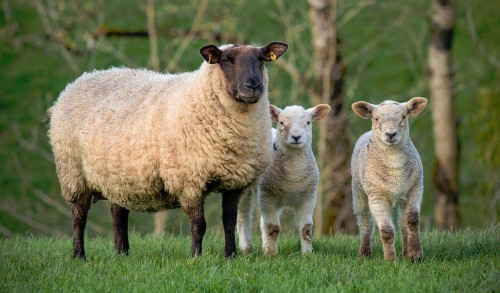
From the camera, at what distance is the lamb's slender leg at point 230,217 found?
792 centimetres

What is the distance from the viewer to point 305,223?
842 centimetres

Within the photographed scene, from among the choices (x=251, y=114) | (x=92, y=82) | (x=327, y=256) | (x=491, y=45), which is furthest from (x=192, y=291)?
(x=491, y=45)

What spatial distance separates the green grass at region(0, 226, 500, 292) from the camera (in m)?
6.20

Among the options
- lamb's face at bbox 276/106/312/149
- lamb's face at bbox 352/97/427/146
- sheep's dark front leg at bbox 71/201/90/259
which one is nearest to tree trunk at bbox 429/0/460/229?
lamb's face at bbox 276/106/312/149

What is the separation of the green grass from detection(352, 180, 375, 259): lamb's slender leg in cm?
13

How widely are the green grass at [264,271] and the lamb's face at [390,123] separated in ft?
3.69

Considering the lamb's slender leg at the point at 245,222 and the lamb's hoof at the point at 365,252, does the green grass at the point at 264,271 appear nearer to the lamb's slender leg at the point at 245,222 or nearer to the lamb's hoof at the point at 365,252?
the lamb's hoof at the point at 365,252

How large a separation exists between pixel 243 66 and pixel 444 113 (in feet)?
28.2

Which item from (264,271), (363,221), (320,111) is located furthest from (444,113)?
(264,271)

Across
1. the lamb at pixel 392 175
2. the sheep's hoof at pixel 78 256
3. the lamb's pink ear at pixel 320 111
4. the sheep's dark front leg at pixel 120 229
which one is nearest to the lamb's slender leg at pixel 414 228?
the lamb at pixel 392 175

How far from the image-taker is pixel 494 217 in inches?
669

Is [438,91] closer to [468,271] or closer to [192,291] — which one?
[468,271]

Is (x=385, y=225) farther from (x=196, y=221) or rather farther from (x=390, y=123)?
(x=196, y=221)

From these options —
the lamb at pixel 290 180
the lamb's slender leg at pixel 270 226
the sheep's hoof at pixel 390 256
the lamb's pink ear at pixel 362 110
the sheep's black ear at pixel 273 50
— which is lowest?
the sheep's hoof at pixel 390 256
